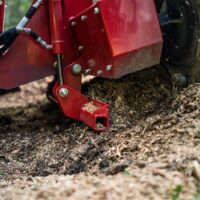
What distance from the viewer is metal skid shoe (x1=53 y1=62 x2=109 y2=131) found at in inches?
111

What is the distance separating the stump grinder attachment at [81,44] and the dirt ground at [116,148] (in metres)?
0.17

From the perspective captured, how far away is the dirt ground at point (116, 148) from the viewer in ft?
6.30

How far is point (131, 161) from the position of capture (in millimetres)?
2232

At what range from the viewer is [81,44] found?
287 cm

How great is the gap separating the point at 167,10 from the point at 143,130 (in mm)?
741

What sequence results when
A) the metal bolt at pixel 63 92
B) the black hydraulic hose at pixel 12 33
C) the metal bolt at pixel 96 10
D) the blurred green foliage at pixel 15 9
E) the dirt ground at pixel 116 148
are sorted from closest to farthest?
the dirt ground at pixel 116 148, the metal bolt at pixel 96 10, the black hydraulic hose at pixel 12 33, the metal bolt at pixel 63 92, the blurred green foliage at pixel 15 9

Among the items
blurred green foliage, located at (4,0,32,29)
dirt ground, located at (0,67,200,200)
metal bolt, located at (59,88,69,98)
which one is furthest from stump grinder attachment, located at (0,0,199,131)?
blurred green foliage, located at (4,0,32,29)

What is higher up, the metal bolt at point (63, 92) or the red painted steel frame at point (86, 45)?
the red painted steel frame at point (86, 45)

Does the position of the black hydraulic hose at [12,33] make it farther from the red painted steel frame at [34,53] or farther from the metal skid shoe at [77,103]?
the metal skid shoe at [77,103]

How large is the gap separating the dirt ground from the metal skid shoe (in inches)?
2.5

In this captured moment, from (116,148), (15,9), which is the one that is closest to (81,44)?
(116,148)

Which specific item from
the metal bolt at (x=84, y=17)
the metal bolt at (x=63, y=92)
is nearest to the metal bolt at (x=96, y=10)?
the metal bolt at (x=84, y=17)

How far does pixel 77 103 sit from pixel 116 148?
479 millimetres

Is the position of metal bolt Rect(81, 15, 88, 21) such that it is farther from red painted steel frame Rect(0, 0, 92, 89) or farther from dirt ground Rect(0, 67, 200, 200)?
dirt ground Rect(0, 67, 200, 200)
